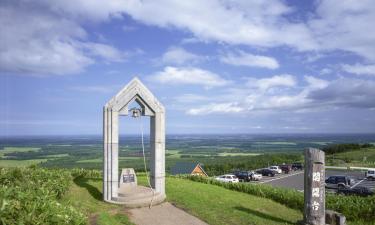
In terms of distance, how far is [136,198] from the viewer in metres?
14.1

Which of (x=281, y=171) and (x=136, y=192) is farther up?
(x=136, y=192)

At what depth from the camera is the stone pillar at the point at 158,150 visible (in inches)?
595

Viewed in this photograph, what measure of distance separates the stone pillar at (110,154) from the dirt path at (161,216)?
4.56 feet

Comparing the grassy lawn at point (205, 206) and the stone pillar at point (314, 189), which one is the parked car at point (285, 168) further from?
the stone pillar at point (314, 189)

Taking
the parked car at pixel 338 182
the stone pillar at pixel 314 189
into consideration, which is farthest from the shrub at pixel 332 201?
the parked car at pixel 338 182

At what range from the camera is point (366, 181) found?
37.1 metres

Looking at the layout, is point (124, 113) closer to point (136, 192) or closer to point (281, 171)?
point (136, 192)

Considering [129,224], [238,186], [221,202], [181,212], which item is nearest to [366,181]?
[238,186]

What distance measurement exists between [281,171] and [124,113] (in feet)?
115

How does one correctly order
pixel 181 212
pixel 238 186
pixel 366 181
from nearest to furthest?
pixel 181 212 < pixel 238 186 < pixel 366 181

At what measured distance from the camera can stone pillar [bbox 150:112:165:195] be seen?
595 inches

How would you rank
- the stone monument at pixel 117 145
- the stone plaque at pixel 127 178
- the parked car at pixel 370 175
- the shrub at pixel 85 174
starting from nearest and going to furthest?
the stone monument at pixel 117 145 → the stone plaque at pixel 127 178 → the shrub at pixel 85 174 → the parked car at pixel 370 175

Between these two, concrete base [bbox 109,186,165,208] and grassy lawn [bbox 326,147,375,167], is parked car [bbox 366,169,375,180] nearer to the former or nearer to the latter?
grassy lawn [bbox 326,147,375,167]

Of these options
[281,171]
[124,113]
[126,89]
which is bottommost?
[281,171]
